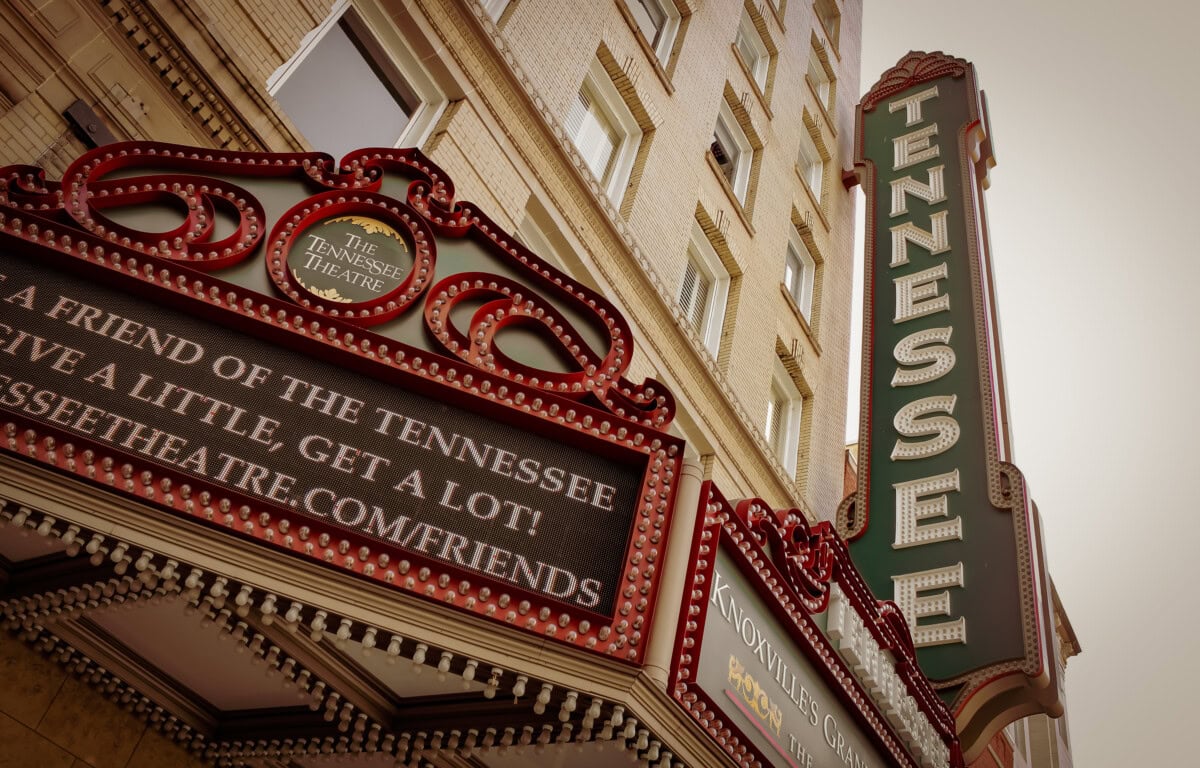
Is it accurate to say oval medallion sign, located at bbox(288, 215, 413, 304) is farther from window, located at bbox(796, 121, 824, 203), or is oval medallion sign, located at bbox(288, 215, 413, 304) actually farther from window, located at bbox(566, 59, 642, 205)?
window, located at bbox(796, 121, 824, 203)

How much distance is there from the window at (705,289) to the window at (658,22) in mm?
3472

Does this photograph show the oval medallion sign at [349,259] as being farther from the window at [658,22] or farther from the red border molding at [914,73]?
the red border molding at [914,73]

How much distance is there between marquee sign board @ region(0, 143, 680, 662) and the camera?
467 cm

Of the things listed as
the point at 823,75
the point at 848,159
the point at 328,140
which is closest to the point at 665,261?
the point at 328,140

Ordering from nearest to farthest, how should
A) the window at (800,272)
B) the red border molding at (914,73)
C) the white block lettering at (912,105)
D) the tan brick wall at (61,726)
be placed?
1. the tan brick wall at (61,726)
2. the window at (800,272)
3. the white block lettering at (912,105)
4. the red border molding at (914,73)

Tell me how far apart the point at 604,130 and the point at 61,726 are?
11.2 meters

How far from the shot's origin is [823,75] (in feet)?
81.3

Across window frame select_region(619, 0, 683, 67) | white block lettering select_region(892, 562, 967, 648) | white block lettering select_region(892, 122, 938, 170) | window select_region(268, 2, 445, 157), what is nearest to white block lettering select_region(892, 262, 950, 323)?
white block lettering select_region(892, 122, 938, 170)

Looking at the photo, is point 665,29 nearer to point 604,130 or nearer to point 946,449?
point 604,130

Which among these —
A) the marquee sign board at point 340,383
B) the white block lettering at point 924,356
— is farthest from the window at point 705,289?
the marquee sign board at point 340,383

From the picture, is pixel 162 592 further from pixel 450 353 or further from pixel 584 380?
pixel 584 380

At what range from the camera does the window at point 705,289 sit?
15430 mm

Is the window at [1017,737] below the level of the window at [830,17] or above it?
below

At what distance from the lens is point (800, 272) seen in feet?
66.6
